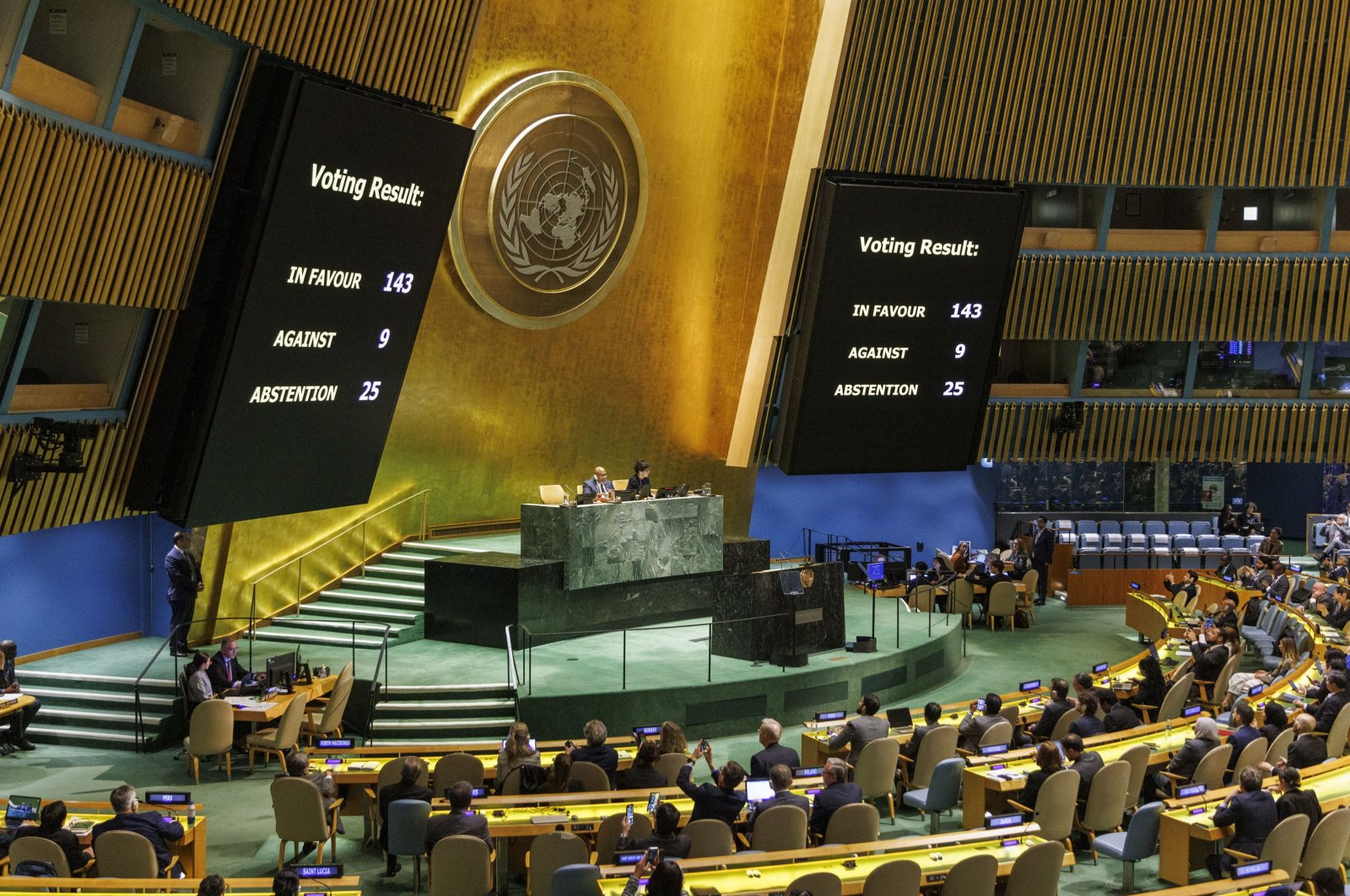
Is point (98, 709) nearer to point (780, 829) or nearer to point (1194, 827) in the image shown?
point (780, 829)

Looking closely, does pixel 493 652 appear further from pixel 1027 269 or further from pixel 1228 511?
pixel 1228 511

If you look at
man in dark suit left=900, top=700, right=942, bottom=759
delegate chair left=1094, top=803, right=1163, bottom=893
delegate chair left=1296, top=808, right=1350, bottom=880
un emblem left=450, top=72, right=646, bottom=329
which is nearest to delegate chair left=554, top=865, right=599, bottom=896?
delegate chair left=1094, top=803, right=1163, bottom=893

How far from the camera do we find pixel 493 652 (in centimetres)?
1623

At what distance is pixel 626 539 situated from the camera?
17.2 m

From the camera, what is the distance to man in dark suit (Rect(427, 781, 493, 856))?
8.89 meters

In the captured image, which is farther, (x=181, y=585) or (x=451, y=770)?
(x=181, y=585)

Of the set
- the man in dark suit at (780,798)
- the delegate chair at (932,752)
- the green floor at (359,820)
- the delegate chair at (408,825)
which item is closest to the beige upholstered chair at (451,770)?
the green floor at (359,820)

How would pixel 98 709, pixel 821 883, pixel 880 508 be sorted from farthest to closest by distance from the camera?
pixel 880 508 → pixel 98 709 → pixel 821 883

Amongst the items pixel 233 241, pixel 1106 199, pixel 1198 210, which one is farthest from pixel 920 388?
pixel 233 241

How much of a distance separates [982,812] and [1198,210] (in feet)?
47.1

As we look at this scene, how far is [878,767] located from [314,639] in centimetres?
777

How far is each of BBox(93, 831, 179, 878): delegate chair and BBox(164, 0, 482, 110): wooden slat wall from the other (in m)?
6.21

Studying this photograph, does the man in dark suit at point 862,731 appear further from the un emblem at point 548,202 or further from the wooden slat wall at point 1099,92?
the un emblem at point 548,202

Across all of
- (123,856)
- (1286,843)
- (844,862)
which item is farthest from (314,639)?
(1286,843)
